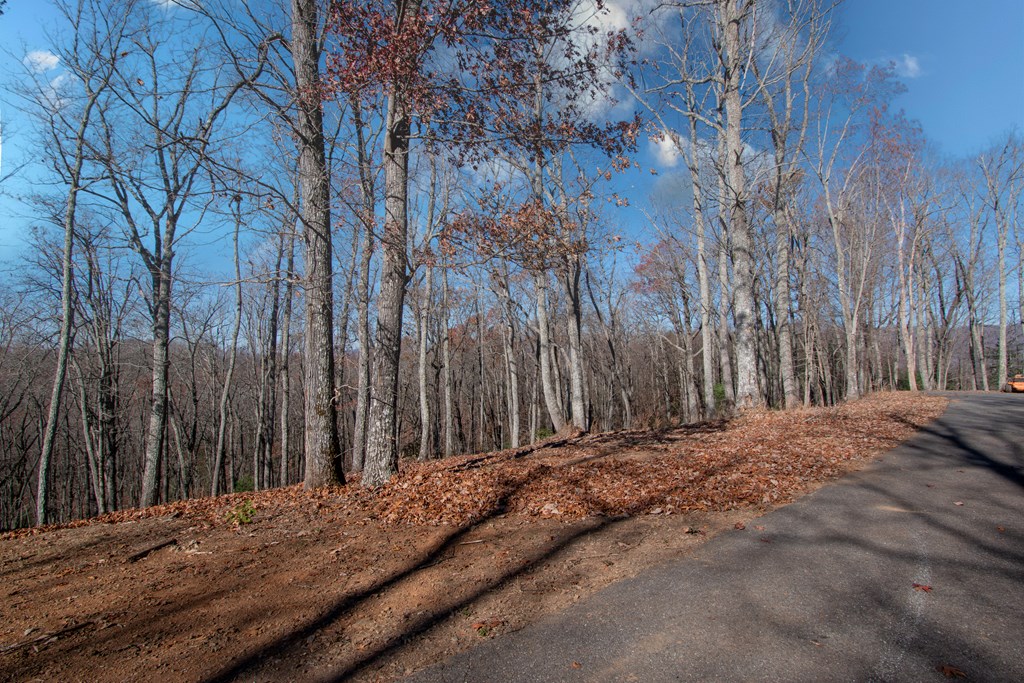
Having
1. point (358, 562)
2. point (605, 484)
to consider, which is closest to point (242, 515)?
point (358, 562)

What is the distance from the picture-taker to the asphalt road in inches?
105

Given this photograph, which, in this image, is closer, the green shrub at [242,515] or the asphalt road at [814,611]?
the asphalt road at [814,611]

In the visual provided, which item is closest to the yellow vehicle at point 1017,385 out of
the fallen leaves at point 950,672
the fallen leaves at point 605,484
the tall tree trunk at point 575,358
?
the fallen leaves at point 605,484

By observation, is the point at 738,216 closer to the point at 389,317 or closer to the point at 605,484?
the point at 605,484

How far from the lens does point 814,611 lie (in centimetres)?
320

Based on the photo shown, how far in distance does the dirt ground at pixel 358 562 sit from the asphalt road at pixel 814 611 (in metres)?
0.29

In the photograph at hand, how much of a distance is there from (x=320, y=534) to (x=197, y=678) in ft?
7.92

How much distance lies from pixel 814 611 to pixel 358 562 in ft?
11.3

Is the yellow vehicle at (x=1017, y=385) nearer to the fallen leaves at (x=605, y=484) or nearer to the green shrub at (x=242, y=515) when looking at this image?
the fallen leaves at (x=605, y=484)

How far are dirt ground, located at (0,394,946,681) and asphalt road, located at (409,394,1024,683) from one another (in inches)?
11.6

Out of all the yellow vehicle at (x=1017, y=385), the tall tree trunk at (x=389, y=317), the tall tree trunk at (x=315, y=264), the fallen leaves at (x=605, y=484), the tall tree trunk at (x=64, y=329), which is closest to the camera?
the fallen leaves at (x=605, y=484)

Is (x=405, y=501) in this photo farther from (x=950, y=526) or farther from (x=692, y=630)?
(x=950, y=526)

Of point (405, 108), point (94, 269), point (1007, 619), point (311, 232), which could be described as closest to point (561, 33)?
point (405, 108)

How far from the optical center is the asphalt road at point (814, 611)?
2.68m
